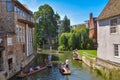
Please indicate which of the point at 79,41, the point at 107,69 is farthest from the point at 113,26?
the point at 79,41

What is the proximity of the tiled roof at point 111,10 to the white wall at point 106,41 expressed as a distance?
2.21 ft

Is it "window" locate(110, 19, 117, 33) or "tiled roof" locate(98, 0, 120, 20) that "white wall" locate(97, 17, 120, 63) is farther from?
"tiled roof" locate(98, 0, 120, 20)

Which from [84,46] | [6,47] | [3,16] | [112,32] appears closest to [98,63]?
[112,32]

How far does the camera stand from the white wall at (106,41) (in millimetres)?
25984

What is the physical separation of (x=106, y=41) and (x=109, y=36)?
1.02 metres

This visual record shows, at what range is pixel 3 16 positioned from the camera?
29.8m

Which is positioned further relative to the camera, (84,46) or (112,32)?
(84,46)

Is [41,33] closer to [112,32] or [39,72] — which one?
[39,72]

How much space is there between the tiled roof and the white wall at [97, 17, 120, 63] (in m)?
0.67

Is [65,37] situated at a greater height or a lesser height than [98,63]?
greater

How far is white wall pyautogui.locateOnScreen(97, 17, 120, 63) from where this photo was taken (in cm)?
2598

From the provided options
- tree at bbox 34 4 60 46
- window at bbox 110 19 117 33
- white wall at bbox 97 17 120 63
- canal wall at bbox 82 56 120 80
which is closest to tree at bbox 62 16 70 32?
tree at bbox 34 4 60 46

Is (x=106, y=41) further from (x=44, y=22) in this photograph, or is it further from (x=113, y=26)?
(x=44, y=22)

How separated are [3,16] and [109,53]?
48.7 ft
